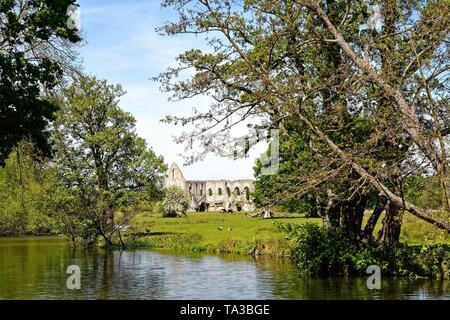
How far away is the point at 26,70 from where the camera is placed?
22266 millimetres

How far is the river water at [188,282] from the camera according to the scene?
74.1 ft

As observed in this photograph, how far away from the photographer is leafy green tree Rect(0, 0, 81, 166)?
2164cm

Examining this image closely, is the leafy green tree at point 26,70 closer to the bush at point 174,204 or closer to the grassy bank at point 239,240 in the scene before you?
the grassy bank at point 239,240

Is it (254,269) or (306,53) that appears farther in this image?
(254,269)

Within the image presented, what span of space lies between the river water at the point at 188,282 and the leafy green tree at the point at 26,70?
629 centimetres

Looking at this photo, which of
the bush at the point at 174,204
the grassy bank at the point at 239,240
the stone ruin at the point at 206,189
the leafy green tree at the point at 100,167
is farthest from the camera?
the stone ruin at the point at 206,189

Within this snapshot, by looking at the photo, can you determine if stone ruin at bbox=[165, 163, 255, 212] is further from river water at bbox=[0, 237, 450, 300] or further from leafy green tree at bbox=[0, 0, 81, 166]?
leafy green tree at bbox=[0, 0, 81, 166]

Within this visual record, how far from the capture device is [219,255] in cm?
3888

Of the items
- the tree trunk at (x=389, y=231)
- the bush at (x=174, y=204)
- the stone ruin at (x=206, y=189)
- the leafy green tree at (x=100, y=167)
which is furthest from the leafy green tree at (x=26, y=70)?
the stone ruin at (x=206, y=189)

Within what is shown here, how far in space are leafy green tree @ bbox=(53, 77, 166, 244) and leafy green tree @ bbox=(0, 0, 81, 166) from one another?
25834mm

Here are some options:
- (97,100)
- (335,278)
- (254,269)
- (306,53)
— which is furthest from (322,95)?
(97,100)
